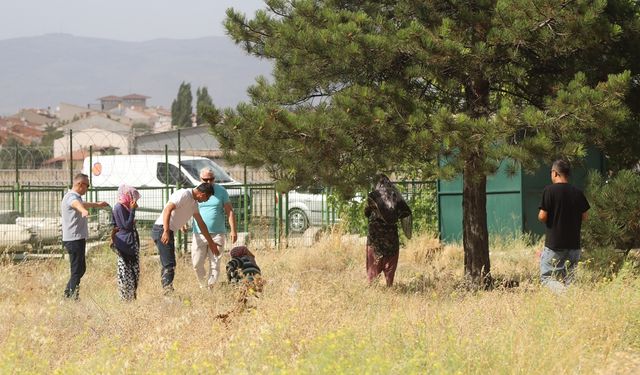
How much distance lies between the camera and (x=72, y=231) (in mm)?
11641

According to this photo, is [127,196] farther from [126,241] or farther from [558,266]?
[558,266]

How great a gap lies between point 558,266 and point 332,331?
10.1 ft

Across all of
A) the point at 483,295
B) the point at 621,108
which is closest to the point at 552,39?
the point at 621,108

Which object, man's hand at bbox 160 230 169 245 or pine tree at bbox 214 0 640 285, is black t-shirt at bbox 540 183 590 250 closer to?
pine tree at bbox 214 0 640 285

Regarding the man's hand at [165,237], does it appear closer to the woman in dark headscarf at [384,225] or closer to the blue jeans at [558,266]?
the woman in dark headscarf at [384,225]

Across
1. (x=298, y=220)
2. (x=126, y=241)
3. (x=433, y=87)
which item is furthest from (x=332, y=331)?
(x=298, y=220)

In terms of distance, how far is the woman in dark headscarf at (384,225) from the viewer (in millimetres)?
12141

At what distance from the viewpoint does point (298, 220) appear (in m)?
20.5

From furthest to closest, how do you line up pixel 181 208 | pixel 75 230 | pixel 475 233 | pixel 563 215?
pixel 475 233, pixel 181 208, pixel 75 230, pixel 563 215

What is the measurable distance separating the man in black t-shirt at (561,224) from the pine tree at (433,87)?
535 millimetres

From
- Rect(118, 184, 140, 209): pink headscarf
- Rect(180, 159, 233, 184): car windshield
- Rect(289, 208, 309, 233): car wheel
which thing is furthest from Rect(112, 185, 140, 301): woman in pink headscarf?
Rect(180, 159, 233, 184): car windshield

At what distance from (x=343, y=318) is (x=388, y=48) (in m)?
3.40

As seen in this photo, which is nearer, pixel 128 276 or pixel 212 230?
pixel 128 276

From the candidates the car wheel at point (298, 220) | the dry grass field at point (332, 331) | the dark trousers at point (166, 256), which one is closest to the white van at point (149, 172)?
the car wheel at point (298, 220)
